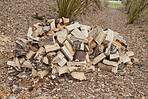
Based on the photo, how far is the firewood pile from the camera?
72.9 inches

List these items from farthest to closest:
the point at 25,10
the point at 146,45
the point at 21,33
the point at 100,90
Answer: the point at 25,10 → the point at 146,45 → the point at 21,33 → the point at 100,90

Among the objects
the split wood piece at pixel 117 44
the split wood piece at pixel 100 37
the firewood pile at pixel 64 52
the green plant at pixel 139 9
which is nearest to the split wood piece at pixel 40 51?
the firewood pile at pixel 64 52

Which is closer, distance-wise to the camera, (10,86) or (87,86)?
(10,86)

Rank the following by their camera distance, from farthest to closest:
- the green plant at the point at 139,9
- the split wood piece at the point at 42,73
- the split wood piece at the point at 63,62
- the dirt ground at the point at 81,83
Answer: the green plant at the point at 139,9 < the split wood piece at the point at 63,62 < the split wood piece at the point at 42,73 < the dirt ground at the point at 81,83

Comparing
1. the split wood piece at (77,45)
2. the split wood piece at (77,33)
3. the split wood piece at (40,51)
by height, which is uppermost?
the split wood piece at (77,33)

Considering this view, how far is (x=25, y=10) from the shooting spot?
3381 mm

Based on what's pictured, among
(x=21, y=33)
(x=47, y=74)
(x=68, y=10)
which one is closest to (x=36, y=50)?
(x=47, y=74)

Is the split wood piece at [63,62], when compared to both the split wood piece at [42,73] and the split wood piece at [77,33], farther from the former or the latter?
the split wood piece at [77,33]

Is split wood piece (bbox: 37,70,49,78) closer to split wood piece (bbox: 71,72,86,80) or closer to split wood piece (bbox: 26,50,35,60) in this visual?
split wood piece (bbox: 26,50,35,60)

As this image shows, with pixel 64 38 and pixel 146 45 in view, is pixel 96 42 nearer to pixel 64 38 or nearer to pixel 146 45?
pixel 64 38

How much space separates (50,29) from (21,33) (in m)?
0.94

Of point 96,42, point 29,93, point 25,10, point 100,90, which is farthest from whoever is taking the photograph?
point 25,10

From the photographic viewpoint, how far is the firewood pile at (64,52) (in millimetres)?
1851

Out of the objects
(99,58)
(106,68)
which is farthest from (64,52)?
(106,68)
